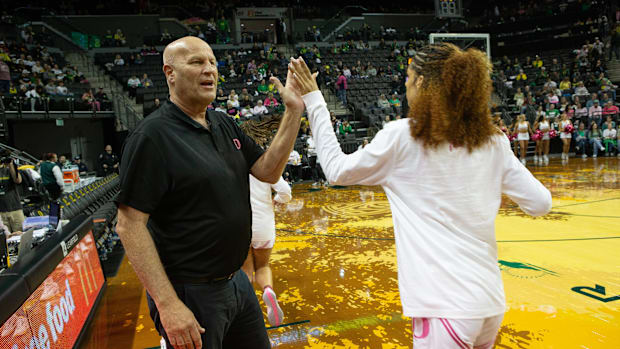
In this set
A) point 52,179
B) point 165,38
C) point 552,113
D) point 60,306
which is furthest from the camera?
point 165,38

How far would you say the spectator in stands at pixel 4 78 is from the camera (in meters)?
13.5

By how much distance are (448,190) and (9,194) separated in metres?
6.79

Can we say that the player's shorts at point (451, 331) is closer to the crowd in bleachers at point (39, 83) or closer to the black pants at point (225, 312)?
the black pants at point (225, 312)

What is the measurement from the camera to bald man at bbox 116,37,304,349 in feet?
4.78

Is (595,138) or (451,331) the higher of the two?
(451,331)

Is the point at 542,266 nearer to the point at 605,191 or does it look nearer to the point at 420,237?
the point at 420,237

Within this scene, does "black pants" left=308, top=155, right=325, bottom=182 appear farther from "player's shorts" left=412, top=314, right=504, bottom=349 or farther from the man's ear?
"player's shorts" left=412, top=314, right=504, bottom=349

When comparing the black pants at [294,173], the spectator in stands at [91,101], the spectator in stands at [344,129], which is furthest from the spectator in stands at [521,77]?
the spectator in stands at [91,101]

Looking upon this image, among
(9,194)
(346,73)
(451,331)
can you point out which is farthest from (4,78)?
(451,331)

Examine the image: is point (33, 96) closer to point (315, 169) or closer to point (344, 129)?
point (315, 169)

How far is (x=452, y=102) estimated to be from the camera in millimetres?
1519

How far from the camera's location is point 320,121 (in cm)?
Answer: 175

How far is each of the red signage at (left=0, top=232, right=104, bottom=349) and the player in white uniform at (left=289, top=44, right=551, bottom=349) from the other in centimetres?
180

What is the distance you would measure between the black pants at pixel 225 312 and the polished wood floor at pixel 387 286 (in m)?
1.39
